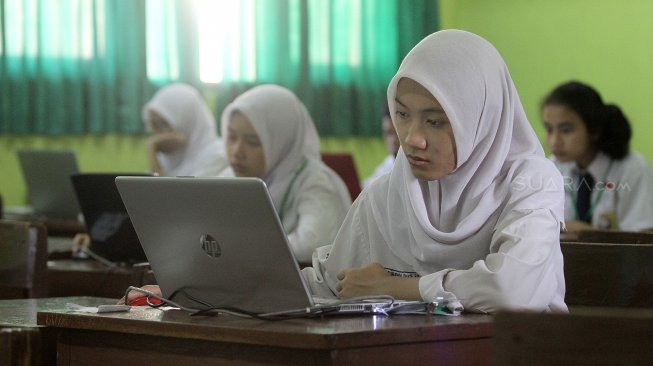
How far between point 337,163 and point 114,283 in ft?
8.19

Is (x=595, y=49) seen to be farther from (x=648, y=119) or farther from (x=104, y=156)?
(x=104, y=156)

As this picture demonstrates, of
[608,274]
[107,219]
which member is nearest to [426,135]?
[608,274]

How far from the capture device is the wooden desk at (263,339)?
5.02ft

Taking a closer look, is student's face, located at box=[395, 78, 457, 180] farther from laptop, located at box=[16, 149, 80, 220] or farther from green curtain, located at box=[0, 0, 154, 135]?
green curtain, located at box=[0, 0, 154, 135]

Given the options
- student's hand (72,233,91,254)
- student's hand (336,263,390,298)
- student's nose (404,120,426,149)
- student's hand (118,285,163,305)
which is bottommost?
student's hand (72,233,91,254)

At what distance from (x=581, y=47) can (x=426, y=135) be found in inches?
157

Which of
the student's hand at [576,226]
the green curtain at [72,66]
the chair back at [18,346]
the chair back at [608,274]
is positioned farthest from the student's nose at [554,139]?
the chair back at [18,346]

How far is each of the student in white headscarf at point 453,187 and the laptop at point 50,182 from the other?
9.94ft

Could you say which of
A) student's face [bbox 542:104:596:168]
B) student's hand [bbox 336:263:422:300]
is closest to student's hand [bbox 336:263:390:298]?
student's hand [bbox 336:263:422:300]

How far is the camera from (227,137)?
4.30m

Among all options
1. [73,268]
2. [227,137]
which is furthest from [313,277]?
[227,137]

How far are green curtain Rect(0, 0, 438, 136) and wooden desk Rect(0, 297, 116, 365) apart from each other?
353 centimetres

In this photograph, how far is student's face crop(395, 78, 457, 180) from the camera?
2113 millimetres

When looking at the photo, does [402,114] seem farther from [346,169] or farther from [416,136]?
[346,169]
